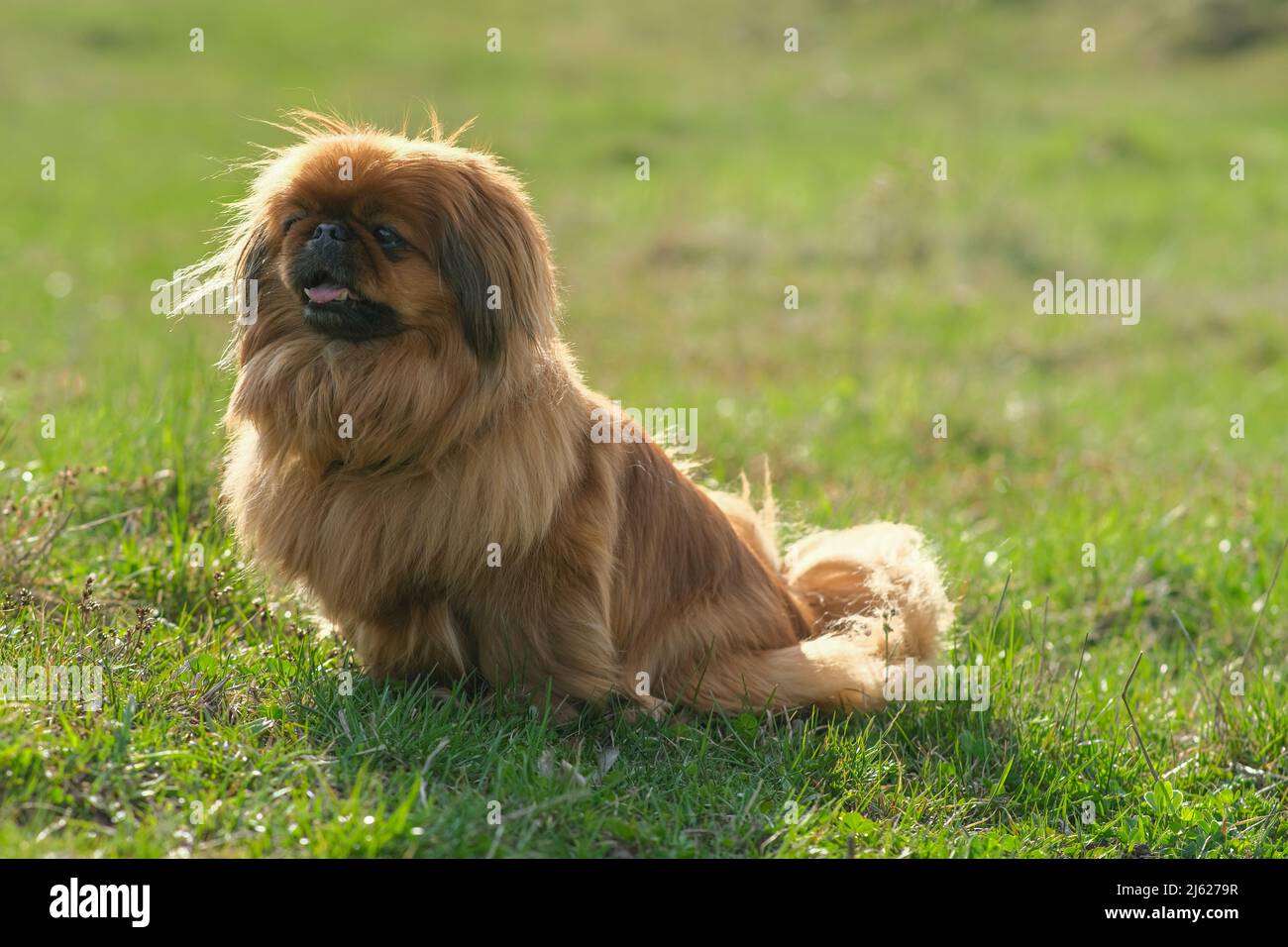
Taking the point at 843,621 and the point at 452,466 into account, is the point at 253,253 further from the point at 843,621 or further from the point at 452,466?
the point at 843,621

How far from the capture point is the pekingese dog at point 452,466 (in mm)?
3594

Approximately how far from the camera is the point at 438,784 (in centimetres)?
332

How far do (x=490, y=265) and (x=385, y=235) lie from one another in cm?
31

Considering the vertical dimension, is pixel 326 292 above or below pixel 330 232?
below

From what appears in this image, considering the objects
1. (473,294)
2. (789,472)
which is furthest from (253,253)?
(789,472)

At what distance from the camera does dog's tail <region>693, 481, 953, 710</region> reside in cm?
414

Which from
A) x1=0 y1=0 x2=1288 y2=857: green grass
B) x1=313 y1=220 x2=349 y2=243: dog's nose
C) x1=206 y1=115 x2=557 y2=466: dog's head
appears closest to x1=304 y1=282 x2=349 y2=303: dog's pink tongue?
x1=206 y1=115 x2=557 y2=466: dog's head

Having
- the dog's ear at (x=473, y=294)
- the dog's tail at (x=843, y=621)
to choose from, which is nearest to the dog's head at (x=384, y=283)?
the dog's ear at (x=473, y=294)

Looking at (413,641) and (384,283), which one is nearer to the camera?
(384,283)

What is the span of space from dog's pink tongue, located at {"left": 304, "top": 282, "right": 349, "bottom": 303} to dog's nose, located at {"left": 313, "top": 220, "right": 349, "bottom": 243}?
13 centimetres

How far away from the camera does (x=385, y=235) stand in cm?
356
